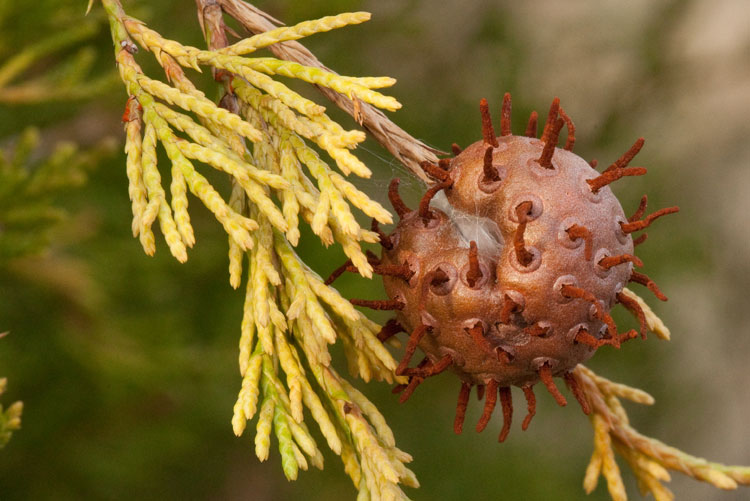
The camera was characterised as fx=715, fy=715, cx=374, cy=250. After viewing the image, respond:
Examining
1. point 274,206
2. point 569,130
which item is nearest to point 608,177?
point 569,130

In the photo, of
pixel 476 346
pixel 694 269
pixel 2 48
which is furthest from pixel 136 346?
pixel 694 269

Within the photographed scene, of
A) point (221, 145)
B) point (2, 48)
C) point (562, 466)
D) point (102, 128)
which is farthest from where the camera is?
point (562, 466)

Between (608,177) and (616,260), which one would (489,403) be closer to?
(616,260)

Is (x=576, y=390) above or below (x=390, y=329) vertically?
below

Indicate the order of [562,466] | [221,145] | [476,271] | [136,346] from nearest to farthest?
[476,271] → [221,145] → [136,346] → [562,466]

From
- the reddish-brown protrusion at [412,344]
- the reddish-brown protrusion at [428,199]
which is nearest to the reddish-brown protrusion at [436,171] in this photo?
the reddish-brown protrusion at [428,199]

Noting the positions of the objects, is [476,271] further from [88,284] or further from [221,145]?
[88,284]
